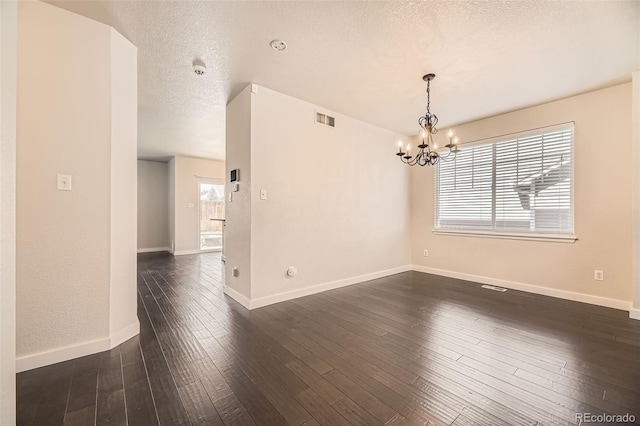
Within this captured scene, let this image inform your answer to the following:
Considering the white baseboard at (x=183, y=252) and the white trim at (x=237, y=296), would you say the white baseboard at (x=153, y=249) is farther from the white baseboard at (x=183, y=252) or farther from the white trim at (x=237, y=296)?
the white trim at (x=237, y=296)

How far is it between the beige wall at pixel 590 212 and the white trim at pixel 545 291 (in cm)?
2

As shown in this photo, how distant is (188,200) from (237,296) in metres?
5.17

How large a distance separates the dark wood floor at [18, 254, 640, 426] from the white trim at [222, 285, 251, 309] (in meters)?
0.14

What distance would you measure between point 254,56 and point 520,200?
13.8 feet

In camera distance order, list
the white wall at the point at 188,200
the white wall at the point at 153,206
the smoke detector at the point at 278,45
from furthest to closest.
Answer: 1. the white wall at the point at 153,206
2. the white wall at the point at 188,200
3. the smoke detector at the point at 278,45

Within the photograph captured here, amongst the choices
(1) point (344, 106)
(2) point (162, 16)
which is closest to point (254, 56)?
(2) point (162, 16)

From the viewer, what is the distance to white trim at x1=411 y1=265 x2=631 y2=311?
→ 311cm

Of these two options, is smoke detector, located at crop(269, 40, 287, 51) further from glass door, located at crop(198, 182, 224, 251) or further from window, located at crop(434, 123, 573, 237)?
glass door, located at crop(198, 182, 224, 251)

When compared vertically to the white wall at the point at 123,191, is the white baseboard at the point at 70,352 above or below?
below

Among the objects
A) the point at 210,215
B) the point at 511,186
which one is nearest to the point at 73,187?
the point at 511,186

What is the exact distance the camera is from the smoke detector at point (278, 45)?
2334mm

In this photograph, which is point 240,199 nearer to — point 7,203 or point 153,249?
point 7,203

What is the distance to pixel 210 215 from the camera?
805 centimetres

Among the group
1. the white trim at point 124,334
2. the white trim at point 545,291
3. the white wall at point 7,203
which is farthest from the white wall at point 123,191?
the white trim at point 545,291
